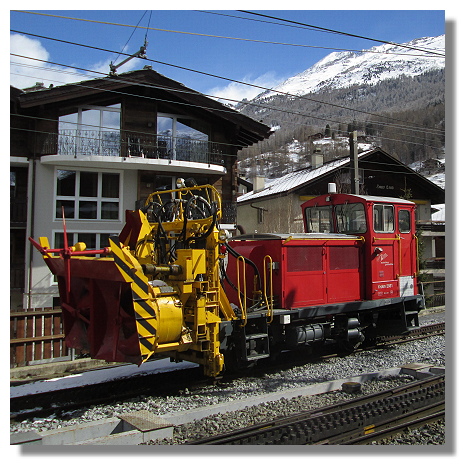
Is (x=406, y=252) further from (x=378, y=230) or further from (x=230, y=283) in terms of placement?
(x=230, y=283)

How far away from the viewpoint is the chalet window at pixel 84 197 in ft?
43.7

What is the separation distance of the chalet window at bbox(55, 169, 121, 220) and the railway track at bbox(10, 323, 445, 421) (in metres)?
7.11

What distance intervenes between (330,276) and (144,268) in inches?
150

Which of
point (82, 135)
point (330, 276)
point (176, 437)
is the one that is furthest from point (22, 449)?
point (82, 135)

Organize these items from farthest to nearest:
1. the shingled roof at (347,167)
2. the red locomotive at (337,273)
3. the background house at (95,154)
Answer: the shingled roof at (347,167) → the background house at (95,154) → the red locomotive at (337,273)

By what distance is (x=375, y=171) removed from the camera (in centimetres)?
1789

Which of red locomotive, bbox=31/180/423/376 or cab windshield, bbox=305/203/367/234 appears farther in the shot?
cab windshield, bbox=305/203/367/234

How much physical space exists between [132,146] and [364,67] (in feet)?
29.4

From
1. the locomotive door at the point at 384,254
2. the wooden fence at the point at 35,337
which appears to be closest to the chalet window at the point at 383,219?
the locomotive door at the point at 384,254

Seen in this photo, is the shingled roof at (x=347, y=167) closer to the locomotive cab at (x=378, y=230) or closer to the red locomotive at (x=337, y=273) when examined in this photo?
the locomotive cab at (x=378, y=230)

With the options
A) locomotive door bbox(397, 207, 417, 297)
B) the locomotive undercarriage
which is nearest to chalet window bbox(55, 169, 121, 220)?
the locomotive undercarriage

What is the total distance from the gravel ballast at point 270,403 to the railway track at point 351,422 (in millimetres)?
211

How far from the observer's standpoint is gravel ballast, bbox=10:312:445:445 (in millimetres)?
5195

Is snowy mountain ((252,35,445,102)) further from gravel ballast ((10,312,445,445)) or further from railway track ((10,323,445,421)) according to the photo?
railway track ((10,323,445,421))
